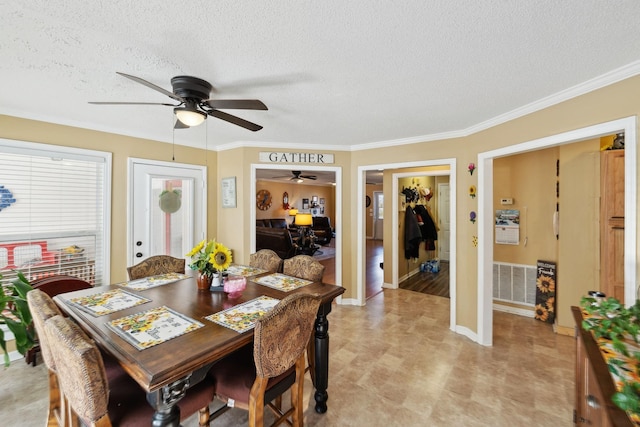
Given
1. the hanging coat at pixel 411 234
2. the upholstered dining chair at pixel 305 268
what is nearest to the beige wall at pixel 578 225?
the hanging coat at pixel 411 234

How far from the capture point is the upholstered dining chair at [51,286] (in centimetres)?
236

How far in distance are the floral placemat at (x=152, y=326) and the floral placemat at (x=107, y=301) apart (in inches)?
8.4

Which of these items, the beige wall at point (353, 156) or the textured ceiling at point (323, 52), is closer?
the textured ceiling at point (323, 52)

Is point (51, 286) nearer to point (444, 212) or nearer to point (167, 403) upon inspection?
point (167, 403)

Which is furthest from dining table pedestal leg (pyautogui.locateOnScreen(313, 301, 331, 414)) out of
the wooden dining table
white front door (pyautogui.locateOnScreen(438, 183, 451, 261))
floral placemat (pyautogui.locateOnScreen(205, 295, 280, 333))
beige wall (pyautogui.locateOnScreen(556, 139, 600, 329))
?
white front door (pyautogui.locateOnScreen(438, 183, 451, 261))

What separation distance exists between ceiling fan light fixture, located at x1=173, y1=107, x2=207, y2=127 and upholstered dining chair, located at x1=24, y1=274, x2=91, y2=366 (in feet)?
6.59

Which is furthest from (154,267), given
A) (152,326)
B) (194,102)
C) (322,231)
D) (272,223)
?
(322,231)

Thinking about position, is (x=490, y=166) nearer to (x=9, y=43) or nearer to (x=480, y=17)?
(x=480, y=17)

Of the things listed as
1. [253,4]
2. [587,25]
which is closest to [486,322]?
[587,25]

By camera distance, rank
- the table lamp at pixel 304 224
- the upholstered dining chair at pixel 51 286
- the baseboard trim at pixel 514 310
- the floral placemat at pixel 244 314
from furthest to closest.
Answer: the table lamp at pixel 304 224 < the baseboard trim at pixel 514 310 < the upholstered dining chair at pixel 51 286 < the floral placemat at pixel 244 314

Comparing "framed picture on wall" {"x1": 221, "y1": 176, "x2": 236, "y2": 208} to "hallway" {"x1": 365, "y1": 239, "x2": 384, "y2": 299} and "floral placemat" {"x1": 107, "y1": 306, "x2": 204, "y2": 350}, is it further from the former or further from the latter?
"hallway" {"x1": 365, "y1": 239, "x2": 384, "y2": 299}

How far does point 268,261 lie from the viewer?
2.74 metres

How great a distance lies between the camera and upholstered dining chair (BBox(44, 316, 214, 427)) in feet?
3.27

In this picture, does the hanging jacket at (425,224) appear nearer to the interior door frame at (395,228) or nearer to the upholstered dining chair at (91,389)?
the interior door frame at (395,228)
